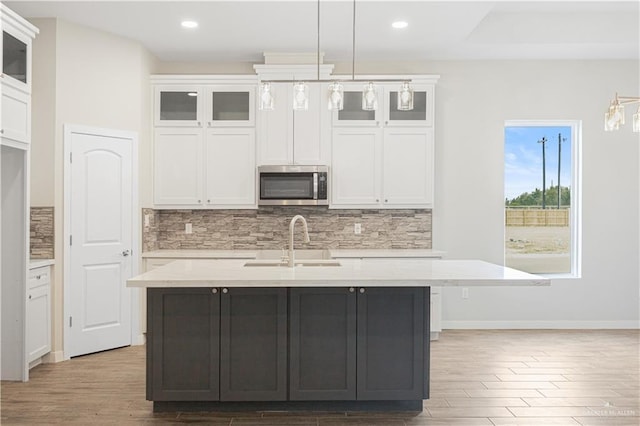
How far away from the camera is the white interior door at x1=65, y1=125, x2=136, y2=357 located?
466 centimetres

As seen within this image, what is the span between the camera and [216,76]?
5.49 metres

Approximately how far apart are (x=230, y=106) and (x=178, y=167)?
812 mm

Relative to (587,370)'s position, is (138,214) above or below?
above

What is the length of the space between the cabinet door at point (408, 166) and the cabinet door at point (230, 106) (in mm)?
1402

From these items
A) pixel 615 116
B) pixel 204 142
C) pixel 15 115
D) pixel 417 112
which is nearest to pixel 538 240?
pixel 417 112

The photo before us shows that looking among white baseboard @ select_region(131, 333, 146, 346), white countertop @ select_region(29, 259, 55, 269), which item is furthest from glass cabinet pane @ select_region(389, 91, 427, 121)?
white countertop @ select_region(29, 259, 55, 269)

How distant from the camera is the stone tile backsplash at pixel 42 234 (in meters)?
4.54

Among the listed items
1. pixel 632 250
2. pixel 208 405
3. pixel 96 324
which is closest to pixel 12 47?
pixel 96 324

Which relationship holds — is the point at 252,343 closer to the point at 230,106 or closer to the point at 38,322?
the point at 38,322

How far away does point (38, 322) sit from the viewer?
431 centimetres

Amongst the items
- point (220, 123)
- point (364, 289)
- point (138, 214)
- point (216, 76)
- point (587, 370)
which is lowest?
point (587, 370)

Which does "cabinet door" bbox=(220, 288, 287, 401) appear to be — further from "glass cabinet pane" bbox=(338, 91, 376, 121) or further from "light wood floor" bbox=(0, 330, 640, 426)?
"glass cabinet pane" bbox=(338, 91, 376, 121)

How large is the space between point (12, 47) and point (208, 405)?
2802mm

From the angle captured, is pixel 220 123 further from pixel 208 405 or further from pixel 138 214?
pixel 208 405
